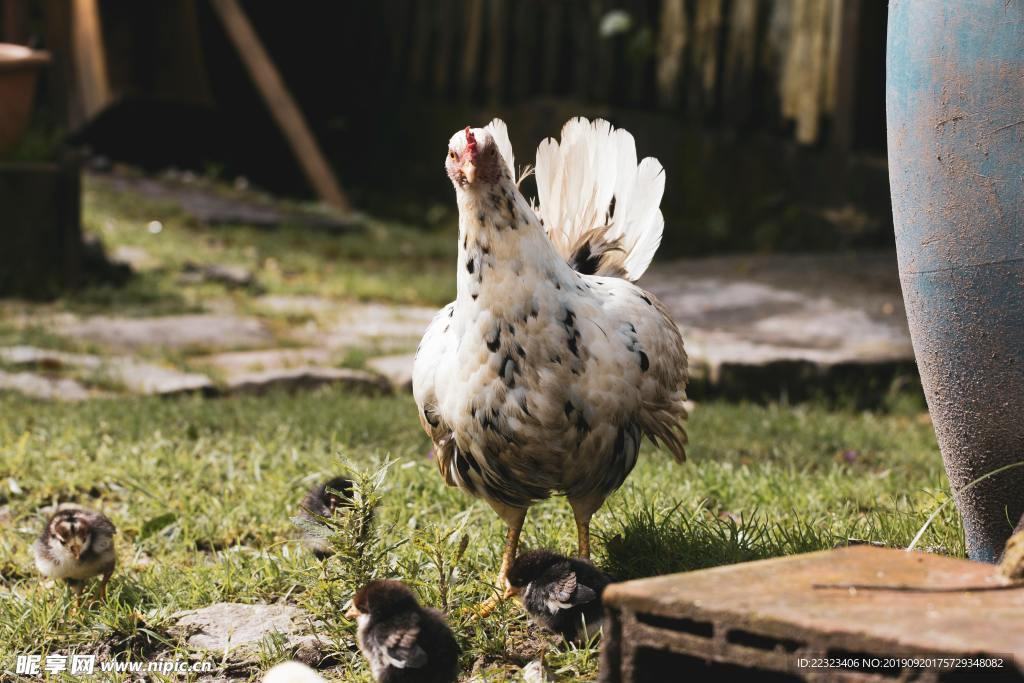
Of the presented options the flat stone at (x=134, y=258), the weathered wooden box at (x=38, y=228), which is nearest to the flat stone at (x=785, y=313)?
the flat stone at (x=134, y=258)

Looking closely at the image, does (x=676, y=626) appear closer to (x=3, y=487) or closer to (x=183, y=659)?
(x=183, y=659)

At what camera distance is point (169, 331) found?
7.37m

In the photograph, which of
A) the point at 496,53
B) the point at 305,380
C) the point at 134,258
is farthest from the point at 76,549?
the point at 496,53

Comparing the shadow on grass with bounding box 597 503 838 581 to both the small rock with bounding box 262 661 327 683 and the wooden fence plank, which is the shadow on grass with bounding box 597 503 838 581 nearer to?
the small rock with bounding box 262 661 327 683

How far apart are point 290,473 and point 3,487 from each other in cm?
96

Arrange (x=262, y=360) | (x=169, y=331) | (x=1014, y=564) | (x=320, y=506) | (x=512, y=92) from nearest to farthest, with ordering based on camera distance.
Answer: (x=1014, y=564), (x=320, y=506), (x=262, y=360), (x=169, y=331), (x=512, y=92)

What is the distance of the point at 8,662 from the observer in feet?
10.2

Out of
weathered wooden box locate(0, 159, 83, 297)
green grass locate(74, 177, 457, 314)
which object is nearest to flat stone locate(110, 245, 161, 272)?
green grass locate(74, 177, 457, 314)

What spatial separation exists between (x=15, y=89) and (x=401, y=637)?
21.1ft

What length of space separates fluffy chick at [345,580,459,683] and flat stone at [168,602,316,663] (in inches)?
14.9

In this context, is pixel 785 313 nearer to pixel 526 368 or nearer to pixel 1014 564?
pixel 526 368

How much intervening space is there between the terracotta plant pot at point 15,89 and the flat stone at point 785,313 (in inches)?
162

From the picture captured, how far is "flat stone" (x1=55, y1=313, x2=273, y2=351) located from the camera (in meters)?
7.08

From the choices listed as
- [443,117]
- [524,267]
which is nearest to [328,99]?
[443,117]
